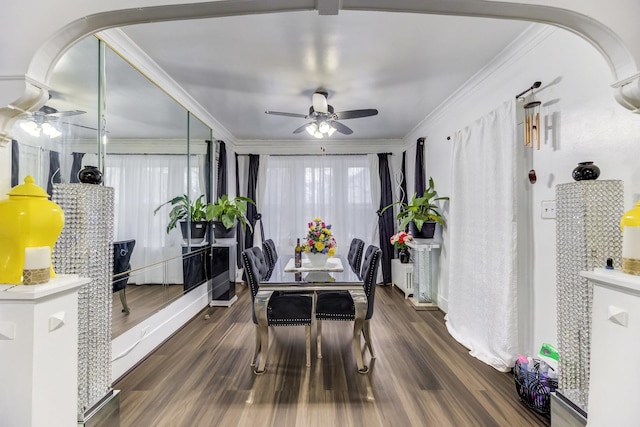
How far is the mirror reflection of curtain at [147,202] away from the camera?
2447mm

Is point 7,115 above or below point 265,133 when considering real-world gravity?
below

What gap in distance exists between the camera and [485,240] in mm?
2680

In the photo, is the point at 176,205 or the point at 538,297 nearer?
the point at 538,297

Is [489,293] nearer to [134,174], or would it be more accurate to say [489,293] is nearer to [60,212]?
[60,212]

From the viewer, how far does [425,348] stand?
112 inches

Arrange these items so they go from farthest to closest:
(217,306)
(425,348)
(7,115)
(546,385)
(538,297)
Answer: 1. (217,306)
2. (425,348)
3. (538,297)
4. (546,385)
5. (7,115)

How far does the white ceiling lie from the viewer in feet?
6.81

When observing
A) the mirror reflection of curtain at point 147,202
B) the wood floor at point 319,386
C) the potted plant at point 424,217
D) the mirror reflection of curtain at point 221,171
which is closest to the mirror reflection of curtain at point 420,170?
the potted plant at point 424,217

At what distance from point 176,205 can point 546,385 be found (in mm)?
3667

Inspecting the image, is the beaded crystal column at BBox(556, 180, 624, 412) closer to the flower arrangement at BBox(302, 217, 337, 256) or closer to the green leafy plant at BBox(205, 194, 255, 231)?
the flower arrangement at BBox(302, 217, 337, 256)

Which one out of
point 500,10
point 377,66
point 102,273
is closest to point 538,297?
point 500,10

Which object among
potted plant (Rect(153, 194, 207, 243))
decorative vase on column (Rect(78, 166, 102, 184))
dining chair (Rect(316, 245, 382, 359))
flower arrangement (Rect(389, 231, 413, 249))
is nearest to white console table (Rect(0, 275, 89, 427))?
decorative vase on column (Rect(78, 166, 102, 184))

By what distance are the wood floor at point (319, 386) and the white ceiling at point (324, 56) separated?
270 centimetres

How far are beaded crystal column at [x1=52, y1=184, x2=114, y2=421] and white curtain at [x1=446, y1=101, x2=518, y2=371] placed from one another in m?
2.83
